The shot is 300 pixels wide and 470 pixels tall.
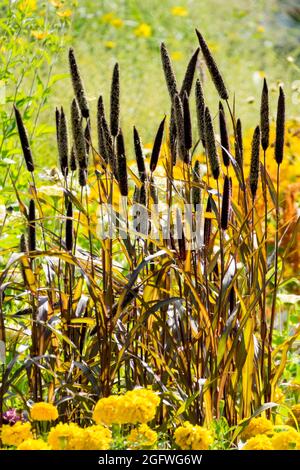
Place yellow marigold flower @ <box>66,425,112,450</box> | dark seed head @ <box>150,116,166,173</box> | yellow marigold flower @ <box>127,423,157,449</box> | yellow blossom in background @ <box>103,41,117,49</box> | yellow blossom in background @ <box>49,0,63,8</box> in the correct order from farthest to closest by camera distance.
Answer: yellow blossom in background @ <box>103,41,117,49</box>, yellow blossom in background @ <box>49,0,63,8</box>, dark seed head @ <box>150,116,166,173</box>, yellow marigold flower @ <box>127,423,157,449</box>, yellow marigold flower @ <box>66,425,112,450</box>

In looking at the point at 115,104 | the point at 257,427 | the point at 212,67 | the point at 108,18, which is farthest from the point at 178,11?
the point at 257,427

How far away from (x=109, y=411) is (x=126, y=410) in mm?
41

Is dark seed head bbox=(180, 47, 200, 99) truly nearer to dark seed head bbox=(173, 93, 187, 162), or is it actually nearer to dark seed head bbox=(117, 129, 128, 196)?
dark seed head bbox=(173, 93, 187, 162)

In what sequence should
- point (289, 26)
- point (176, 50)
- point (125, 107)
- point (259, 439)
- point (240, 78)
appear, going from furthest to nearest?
1. point (289, 26)
2. point (176, 50)
3. point (240, 78)
4. point (125, 107)
5. point (259, 439)

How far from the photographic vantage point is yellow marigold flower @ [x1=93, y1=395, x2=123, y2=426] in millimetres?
1826

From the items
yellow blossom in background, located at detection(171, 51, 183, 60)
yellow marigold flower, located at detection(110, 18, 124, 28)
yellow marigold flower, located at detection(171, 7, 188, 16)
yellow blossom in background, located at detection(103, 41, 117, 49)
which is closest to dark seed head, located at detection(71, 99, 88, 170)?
yellow blossom in background, located at detection(103, 41, 117, 49)

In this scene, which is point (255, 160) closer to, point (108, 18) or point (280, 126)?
point (280, 126)

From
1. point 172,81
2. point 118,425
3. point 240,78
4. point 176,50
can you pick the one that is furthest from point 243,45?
point 118,425

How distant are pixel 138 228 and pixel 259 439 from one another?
802 mm

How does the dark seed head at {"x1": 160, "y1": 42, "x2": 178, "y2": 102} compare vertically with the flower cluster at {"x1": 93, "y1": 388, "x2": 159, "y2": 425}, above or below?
above

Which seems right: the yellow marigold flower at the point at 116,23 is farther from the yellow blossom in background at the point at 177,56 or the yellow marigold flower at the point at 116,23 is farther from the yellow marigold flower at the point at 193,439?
the yellow marigold flower at the point at 193,439

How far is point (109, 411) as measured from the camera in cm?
184

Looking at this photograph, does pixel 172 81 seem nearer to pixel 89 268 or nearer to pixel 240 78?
pixel 89 268

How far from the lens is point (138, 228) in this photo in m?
2.45
